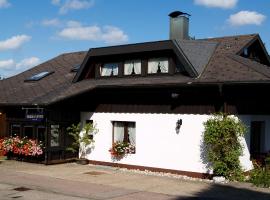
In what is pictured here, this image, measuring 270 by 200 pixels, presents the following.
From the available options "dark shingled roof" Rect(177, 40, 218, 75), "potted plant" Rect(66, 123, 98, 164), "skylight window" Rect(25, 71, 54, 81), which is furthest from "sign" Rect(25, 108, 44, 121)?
"dark shingled roof" Rect(177, 40, 218, 75)

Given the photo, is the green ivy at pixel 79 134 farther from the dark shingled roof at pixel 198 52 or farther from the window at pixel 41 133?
the dark shingled roof at pixel 198 52

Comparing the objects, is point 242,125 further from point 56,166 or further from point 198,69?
point 56,166

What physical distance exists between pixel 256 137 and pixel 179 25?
7706mm

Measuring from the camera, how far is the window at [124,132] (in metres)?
18.5

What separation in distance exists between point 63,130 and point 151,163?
4.54m

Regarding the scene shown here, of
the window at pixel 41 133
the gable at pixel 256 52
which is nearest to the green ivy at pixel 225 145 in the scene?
the gable at pixel 256 52

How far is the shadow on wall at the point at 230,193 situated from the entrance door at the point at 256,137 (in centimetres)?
313

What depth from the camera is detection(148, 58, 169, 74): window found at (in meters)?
19.1

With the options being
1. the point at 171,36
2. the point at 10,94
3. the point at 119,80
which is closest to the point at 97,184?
the point at 119,80

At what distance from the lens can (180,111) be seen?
54.7 feet

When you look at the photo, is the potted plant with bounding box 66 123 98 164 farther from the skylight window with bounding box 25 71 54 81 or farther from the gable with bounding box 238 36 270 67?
the gable with bounding box 238 36 270 67

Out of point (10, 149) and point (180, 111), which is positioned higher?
point (180, 111)

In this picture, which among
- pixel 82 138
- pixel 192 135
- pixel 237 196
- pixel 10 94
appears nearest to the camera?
pixel 237 196

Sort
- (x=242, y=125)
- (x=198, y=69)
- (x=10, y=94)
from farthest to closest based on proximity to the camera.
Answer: (x=10, y=94)
(x=198, y=69)
(x=242, y=125)
